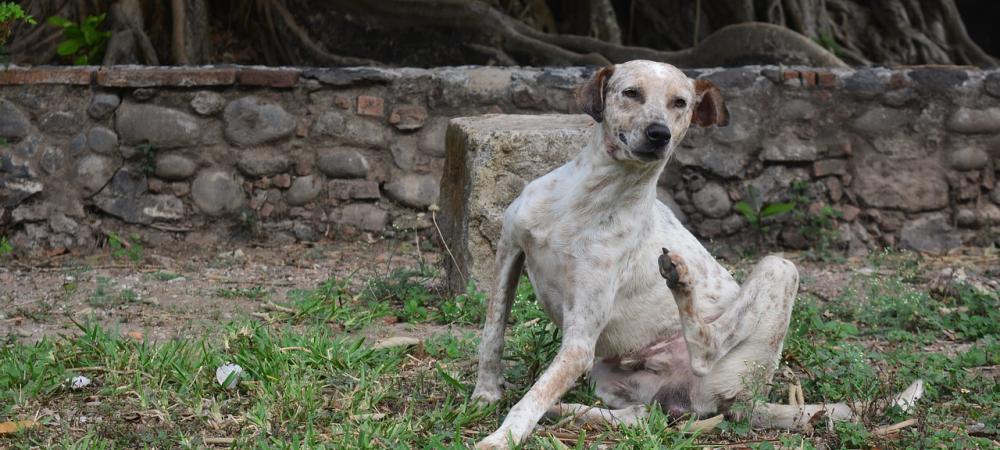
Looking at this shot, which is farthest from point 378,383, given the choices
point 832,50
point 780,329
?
point 832,50

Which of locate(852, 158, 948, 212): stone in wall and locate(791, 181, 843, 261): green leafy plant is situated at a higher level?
locate(852, 158, 948, 212): stone in wall

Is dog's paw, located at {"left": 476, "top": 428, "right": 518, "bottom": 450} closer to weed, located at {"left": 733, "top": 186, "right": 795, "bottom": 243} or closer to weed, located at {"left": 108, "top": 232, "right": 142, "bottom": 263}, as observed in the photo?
weed, located at {"left": 108, "top": 232, "right": 142, "bottom": 263}

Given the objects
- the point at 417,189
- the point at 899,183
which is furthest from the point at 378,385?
the point at 899,183

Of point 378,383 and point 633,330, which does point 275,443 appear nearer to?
point 378,383

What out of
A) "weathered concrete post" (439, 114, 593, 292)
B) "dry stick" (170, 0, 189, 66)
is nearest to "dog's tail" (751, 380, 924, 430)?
"weathered concrete post" (439, 114, 593, 292)

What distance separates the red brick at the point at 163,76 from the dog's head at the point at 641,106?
3.91 m

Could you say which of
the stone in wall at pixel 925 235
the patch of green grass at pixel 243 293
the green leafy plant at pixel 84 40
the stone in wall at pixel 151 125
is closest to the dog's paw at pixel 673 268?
the patch of green grass at pixel 243 293

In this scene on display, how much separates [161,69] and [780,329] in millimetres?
4431

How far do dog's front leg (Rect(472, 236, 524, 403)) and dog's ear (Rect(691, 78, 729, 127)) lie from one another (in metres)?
0.73

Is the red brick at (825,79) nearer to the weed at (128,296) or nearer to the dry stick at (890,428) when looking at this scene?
the dry stick at (890,428)

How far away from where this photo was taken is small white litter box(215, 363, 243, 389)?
3781 mm

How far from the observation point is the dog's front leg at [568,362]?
3.31 metres

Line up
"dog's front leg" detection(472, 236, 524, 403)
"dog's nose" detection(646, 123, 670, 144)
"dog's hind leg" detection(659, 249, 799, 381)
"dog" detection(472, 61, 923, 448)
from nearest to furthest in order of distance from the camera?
"dog's nose" detection(646, 123, 670, 144), "dog" detection(472, 61, 923, 448), "dog's hind leg" detection(659, 249, 799, 381), "dog's front leg" detection(472, 236, 524, 403)

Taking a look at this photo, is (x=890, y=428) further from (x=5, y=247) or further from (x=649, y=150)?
(x=5, y=247)
